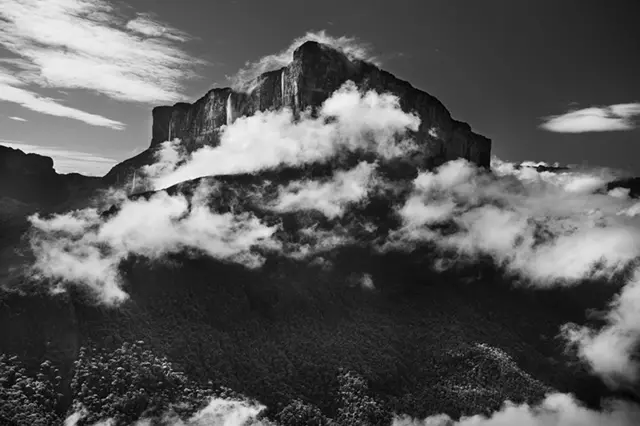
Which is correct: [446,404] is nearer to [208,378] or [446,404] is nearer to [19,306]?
[208,378]

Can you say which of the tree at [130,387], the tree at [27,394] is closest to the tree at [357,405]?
the tree at [130,387]

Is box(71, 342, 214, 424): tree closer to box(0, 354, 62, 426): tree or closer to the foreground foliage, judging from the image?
the foreground foliage

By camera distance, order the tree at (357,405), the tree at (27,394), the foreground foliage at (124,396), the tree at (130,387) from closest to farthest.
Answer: the tree at (27,394), the foreground foliage at (124,396), the tree at (130,387), the tree at (357,405)

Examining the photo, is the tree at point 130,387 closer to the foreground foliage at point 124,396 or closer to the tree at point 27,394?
the foreground foliage at point 124,396

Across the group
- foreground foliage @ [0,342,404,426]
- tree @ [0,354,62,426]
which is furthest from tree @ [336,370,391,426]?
tree @ [0,354,62,426]

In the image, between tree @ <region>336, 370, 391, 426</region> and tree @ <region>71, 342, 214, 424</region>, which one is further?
tree @ <region>336, 370, 391, 426</region>

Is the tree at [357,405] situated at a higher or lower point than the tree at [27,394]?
lower

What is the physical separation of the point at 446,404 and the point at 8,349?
502 ft

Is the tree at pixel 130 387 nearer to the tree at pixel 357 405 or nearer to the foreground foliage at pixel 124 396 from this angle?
the foreground foliage at pixel 124 396

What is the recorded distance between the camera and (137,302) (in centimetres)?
19850

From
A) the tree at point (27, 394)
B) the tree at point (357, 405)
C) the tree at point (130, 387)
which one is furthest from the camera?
the tree at point (357, 405)

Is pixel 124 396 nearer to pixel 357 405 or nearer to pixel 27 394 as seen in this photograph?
pixel 27 394

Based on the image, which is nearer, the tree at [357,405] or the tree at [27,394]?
the tree at [27,394]

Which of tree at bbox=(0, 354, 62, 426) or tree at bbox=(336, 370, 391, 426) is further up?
tree at bbox=(0, 354, 62, 426)
